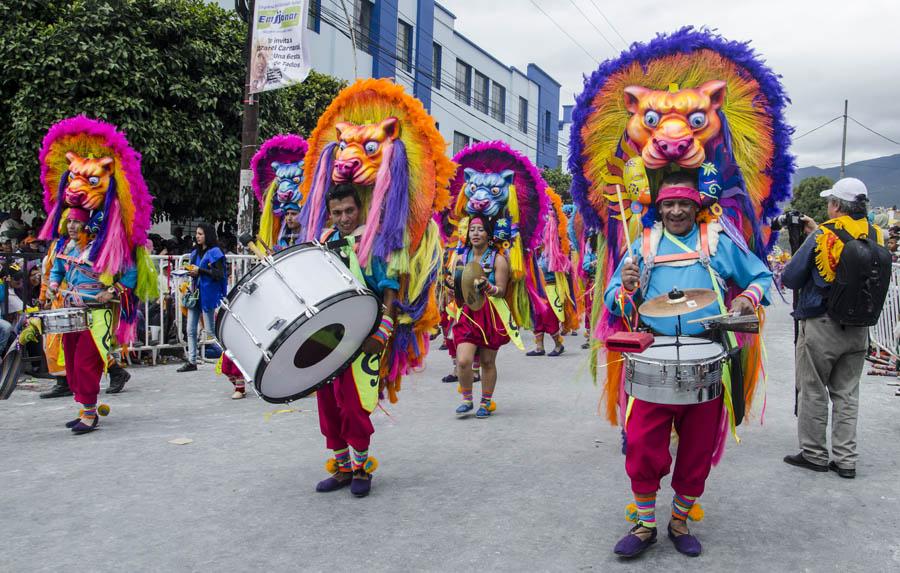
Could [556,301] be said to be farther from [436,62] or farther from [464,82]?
[464,82]

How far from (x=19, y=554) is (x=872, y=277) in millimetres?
4980

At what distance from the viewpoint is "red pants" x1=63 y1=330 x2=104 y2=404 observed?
573 cm

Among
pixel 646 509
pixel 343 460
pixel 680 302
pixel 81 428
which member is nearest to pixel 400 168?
pixel 343 460

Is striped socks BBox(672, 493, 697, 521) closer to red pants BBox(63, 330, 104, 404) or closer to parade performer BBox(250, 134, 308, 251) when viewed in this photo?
red pants BBox(63, 330, 104, 404)

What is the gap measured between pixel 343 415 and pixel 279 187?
3870mm

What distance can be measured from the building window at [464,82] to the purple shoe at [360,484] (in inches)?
1010

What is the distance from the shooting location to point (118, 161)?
6.07 meters

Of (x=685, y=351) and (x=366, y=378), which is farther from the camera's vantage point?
(x=366, y=378)

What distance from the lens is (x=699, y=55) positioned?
13.0 ft

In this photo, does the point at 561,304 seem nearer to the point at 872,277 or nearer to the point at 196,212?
the point at 872,277

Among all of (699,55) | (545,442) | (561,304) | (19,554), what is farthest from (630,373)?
(561,304)

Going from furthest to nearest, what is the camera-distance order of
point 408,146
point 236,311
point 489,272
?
point 489,272 → point 408,146 → point 236,311

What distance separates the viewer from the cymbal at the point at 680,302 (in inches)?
128

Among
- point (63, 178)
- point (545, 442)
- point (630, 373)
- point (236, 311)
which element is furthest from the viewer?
point (63, 178)
